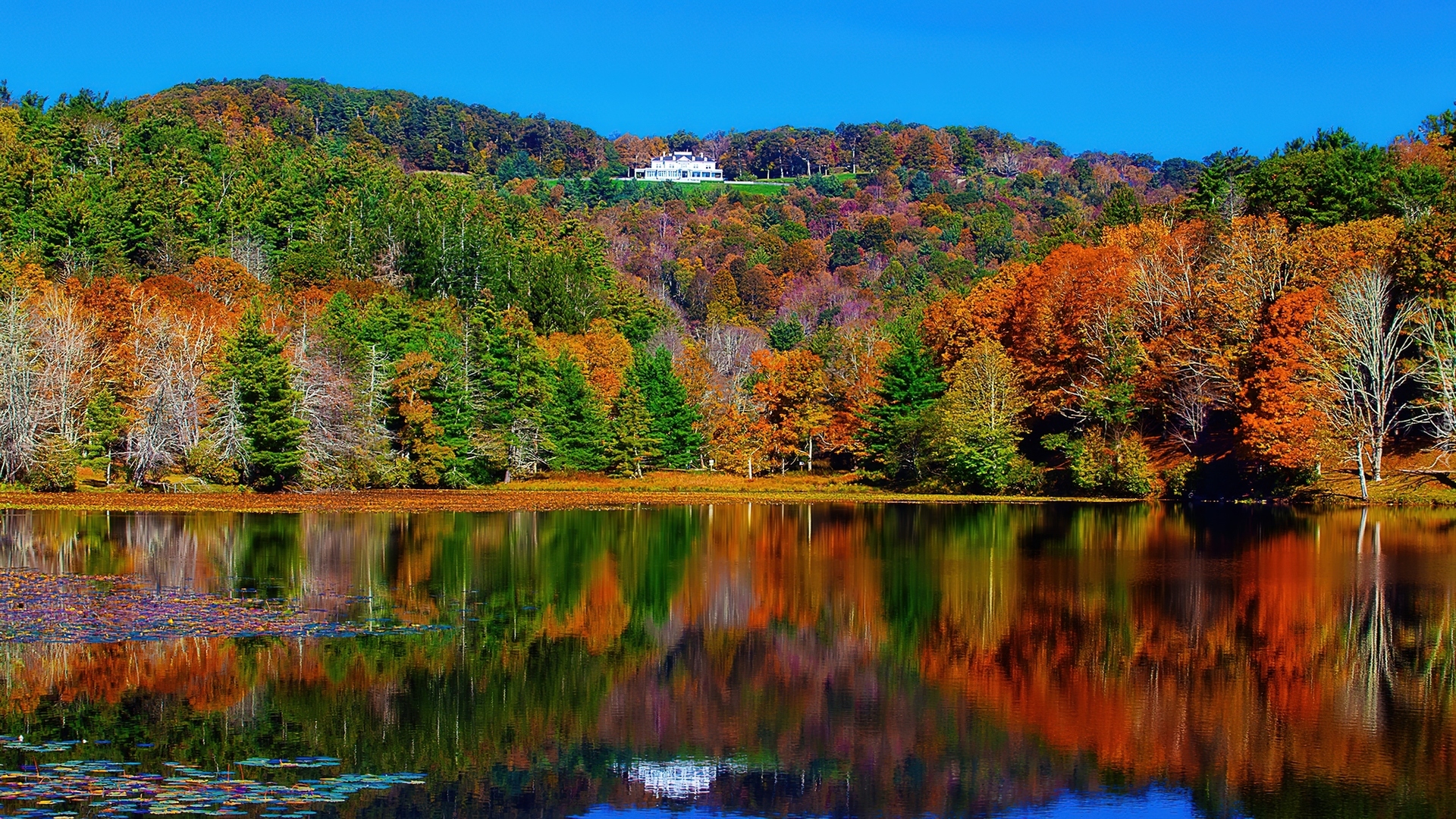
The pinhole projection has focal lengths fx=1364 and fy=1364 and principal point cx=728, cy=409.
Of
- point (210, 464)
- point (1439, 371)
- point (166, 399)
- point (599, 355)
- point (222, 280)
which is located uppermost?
point (222, 280)

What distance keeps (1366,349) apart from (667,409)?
36198mm

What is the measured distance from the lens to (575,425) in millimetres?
72312

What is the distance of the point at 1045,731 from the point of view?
746 inches

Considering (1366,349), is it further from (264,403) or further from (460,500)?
(264,403)

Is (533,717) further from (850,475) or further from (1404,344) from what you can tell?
(850,475)

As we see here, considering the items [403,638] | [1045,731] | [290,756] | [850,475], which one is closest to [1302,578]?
[1045,731]

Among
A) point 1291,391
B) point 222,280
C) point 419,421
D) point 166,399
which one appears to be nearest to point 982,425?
point 1291,391

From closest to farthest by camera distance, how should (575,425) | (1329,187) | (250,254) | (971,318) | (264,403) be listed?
(264,403), (1329,187), (575,425), (971,318), (250,254)

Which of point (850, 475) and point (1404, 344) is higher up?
point (1404, 344)

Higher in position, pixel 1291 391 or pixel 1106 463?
pixel 1291 391

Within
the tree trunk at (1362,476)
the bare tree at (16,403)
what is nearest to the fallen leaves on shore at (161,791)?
the bare tree at (16,403)

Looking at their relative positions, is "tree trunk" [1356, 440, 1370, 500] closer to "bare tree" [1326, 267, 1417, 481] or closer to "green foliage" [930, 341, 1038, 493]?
"bare tree" [1326, 267, 1417, 481]

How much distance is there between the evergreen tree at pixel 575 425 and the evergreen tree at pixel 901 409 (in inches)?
562

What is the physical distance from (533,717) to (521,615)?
26.6 ft
